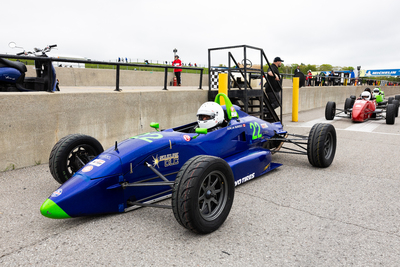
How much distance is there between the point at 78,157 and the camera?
4.23 m

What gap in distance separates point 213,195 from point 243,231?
0.47m

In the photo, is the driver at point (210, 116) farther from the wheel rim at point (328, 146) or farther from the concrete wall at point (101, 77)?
the concrete wall at point (101, 77)

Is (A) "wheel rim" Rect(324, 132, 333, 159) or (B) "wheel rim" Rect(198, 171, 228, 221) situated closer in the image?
(B) "wheel rim" Rect(198, 171, 228, 221)

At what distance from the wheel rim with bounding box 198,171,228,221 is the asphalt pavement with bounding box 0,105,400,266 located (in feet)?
0.67

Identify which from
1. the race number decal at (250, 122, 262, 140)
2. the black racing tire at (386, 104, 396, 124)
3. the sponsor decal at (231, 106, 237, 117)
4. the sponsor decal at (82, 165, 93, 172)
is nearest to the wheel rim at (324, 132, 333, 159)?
the race number decal at (250, 122, 262, 140)

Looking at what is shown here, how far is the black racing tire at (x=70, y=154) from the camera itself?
3979mm

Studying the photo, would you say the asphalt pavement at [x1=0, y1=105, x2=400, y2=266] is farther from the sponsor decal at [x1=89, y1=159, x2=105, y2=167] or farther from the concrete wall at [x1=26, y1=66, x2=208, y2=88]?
the concrete wall at [x1=26, y1=66, x2=208, y2=88]

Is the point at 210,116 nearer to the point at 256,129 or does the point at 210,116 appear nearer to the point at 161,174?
the point at 256,129

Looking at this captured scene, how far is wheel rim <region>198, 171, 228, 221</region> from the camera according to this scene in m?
3.16

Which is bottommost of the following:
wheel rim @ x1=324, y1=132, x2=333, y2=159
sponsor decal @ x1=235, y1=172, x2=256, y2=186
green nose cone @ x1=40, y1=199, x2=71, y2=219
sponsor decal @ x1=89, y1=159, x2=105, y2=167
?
sponsor decal @ x1=235, y1=172, x2=256, y2=186

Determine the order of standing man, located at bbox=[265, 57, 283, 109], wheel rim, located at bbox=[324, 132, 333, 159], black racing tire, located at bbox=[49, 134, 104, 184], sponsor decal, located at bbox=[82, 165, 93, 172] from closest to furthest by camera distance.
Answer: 1. sponsor decal, located at bbox=[82, 165, 93, 172]
2. black racing tire, located at bbox=[49, 134, 104, 184]
3. wheel rim, located at bbox=[324, 132, 333, 159]
4. standing man, located at bbox=[265, 57, 283, 109]

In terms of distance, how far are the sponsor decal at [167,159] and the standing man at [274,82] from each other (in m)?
6.69

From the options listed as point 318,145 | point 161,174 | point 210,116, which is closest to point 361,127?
point 318,145

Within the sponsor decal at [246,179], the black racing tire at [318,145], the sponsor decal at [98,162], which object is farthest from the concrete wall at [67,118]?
the black racing tire at [318,145]
